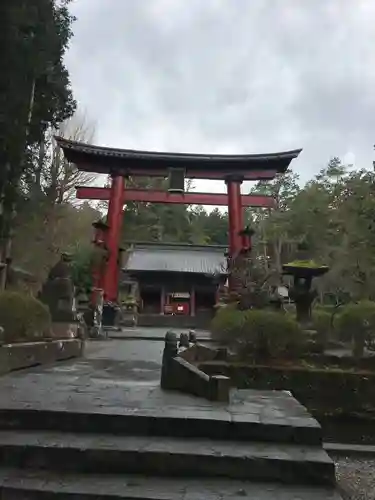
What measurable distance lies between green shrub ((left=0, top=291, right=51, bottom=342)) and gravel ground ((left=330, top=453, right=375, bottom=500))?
4.75 meters

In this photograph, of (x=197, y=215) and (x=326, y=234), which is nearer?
(x=326, y=234)

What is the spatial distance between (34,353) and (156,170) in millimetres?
14878

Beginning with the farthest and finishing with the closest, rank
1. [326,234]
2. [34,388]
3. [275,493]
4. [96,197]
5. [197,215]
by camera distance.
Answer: [197,215] < [326,234] < [96,197] < [34,388] < [275,493]

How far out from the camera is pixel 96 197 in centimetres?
2119

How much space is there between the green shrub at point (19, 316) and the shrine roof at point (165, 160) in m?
13.5

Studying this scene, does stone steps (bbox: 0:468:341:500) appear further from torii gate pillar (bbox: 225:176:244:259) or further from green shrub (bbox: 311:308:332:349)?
torii gate pillar (bbox: 225:176:244:259)

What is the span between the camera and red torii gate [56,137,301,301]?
20406 mm

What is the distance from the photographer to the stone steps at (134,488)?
10.2 feet

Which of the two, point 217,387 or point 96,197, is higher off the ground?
point 96,197

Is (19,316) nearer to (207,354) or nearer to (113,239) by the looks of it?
(207,354)

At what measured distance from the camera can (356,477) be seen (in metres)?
4.71

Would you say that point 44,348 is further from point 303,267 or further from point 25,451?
point 303,267

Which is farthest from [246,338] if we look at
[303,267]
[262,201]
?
[262,201]

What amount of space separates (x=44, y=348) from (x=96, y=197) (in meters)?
14.1
